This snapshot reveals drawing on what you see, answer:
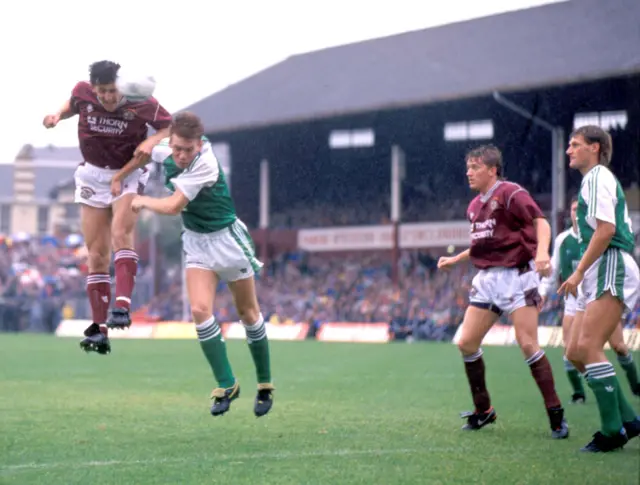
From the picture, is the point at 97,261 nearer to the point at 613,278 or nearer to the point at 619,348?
the point at 613,278

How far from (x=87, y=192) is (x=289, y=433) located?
9.62 feet

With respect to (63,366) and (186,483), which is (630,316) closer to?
(63,366)

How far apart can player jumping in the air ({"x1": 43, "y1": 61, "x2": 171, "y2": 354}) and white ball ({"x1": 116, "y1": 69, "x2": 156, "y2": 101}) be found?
10 cm

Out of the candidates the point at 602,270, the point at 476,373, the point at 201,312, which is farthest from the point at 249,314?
the point at 602,270

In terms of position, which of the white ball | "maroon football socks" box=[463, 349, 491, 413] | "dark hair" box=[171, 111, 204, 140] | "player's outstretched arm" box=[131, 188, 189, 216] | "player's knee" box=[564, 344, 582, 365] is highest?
A: the white ball

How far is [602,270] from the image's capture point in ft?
29.4

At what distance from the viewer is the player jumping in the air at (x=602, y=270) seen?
28.8ft

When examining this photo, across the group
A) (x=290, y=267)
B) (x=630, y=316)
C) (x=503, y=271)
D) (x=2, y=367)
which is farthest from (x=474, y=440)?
(x=290, y=267)

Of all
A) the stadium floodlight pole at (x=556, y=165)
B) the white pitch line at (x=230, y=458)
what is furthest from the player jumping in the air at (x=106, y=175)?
the stadium floodlight pole at (x=556, y=165)

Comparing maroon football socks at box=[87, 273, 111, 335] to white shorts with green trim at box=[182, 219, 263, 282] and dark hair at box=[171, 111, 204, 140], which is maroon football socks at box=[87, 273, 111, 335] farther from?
dark hair at box=[171, 111, 204, 140]

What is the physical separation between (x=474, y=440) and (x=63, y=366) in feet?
33.9

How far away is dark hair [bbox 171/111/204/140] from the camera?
8.86 m

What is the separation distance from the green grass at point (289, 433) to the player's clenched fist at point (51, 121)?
266 centimetres

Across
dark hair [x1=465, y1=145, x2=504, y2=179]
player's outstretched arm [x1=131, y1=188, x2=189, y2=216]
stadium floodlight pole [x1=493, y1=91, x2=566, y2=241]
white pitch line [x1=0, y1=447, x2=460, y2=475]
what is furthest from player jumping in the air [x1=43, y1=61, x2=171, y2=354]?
stadium floodlight pole [x1=493, y1=91, x2=566, y2=241]
